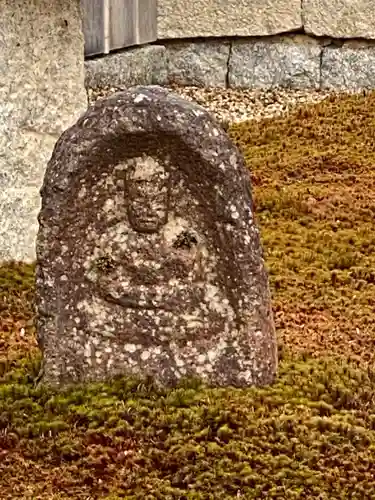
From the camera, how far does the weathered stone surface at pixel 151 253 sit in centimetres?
315

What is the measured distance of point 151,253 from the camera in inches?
129

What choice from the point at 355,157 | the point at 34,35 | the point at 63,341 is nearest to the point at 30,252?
the point at 34,35

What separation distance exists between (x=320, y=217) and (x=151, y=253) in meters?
1.93

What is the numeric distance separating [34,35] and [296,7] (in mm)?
3683

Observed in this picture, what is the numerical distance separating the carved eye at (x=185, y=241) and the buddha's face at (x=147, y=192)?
65mm

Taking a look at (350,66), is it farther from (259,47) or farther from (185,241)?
(185,241)

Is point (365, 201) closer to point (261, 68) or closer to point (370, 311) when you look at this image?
point (370, 311)

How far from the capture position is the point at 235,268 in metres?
3.20

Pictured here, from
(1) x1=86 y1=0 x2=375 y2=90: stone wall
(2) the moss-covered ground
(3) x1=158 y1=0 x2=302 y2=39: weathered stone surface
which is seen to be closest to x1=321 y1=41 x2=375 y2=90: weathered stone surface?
(1) x1=86 y1=0 x2=375 y2=90: stone wall

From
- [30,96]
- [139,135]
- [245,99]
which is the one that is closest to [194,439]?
[139,135]

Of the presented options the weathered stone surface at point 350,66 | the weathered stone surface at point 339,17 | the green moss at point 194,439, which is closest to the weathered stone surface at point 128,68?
the weathered stone surface at point 339,17

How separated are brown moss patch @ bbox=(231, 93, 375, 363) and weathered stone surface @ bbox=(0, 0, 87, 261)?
3.04 feet

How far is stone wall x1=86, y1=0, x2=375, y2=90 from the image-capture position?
798cm

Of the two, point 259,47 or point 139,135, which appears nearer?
point 139,135
